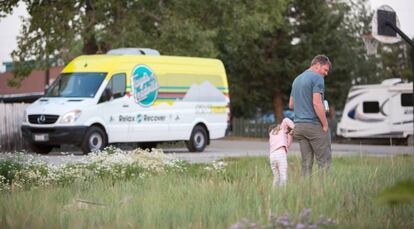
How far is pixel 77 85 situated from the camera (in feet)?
72.5

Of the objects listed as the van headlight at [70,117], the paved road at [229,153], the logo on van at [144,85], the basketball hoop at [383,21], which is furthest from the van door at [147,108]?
the basketball hoop at [383,21]

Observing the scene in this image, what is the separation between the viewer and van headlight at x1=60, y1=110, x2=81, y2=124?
836 inches

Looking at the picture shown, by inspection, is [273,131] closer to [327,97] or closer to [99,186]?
[99,186]

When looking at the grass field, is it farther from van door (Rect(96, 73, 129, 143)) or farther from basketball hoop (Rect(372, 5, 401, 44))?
van door (Rect(96, 73, 129, 143))

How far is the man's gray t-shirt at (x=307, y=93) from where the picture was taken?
10.6m

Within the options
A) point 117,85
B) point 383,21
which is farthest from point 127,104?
point 383,21

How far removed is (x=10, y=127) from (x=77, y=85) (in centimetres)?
331

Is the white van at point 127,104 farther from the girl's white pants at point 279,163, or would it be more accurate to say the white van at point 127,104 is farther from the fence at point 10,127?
the girl's white pants at point 279,163

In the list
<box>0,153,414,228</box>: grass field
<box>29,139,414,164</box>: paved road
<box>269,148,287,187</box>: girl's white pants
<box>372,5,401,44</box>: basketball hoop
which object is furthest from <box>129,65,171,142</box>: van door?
<box>0,153,414,228</box>: grass field

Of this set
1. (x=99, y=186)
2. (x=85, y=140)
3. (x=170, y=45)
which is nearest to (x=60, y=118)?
(x=85, y=140)

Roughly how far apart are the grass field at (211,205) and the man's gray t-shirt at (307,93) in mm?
1613

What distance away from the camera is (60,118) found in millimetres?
21266

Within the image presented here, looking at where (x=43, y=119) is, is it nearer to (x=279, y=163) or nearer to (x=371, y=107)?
(x=279, y=163)

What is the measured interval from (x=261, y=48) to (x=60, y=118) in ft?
83.3
